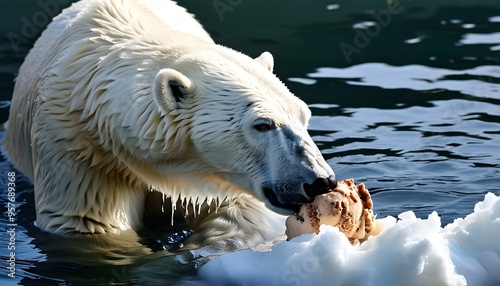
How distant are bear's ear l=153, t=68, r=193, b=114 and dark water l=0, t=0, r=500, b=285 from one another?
2.46ft

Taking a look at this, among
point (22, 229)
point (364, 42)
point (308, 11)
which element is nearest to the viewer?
point (22, 229)

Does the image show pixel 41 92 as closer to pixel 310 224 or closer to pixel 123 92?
pixel 123 92

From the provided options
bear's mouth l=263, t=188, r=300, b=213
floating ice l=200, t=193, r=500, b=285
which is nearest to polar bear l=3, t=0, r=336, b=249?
bear's mouth l=263, t=188, r=300, b=213

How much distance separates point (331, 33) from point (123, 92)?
15.1 feet

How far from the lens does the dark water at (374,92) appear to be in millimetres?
5039

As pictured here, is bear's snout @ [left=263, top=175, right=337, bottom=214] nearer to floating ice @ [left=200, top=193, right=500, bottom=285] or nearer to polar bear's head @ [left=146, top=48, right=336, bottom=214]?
polar bear's head @ [left=146, top=48, right=336, bottom=214]

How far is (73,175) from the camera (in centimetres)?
470

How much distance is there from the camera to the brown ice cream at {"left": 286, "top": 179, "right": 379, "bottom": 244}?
3979 millimetres

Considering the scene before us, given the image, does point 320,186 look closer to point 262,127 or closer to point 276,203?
point 276,203

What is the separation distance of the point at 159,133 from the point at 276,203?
0.60m

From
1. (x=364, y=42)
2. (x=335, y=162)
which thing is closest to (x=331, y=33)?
(x=364, y=42)

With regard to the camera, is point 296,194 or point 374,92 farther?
point 374,92

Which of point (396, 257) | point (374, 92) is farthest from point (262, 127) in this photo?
point (374, 92)

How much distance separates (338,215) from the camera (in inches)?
157
